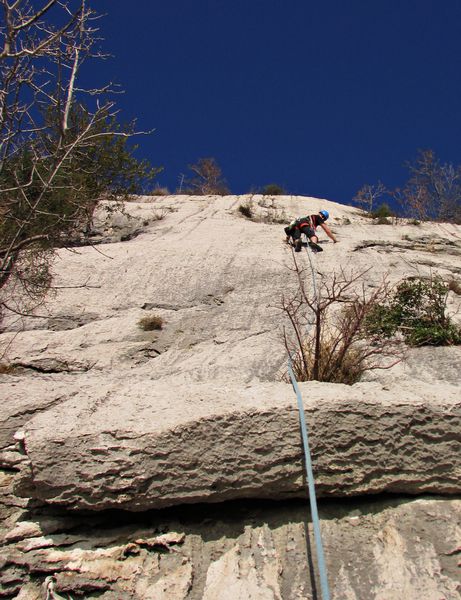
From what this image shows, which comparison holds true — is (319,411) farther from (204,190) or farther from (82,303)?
(204,190)

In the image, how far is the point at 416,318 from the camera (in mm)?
6320

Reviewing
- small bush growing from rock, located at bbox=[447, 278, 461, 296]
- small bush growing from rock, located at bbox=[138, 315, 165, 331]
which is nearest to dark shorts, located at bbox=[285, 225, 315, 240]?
small bush growing from rock, located at bbox=[447, 278, 461, 296]

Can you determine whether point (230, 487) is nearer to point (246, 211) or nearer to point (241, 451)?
point (241, 451)

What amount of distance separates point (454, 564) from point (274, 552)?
1059 mm

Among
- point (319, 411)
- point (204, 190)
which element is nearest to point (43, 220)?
point (319, 411)

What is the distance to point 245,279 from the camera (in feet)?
27.4

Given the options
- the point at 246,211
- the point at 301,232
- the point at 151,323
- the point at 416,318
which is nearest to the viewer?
the point at 416,318

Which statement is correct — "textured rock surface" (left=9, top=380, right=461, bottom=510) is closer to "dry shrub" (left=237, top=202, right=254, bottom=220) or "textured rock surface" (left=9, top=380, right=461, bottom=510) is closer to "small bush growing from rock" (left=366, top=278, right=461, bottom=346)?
"small bush growing from rock" (left=366, top=278, right=461, bottom=346)

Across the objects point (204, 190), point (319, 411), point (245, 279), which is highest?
point (204, 190)

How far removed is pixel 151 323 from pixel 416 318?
11.2 feet

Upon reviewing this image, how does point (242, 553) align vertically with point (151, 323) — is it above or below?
below

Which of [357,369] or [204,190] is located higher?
[204,190]

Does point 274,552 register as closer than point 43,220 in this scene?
Yes

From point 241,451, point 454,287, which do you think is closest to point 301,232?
point 454,287
